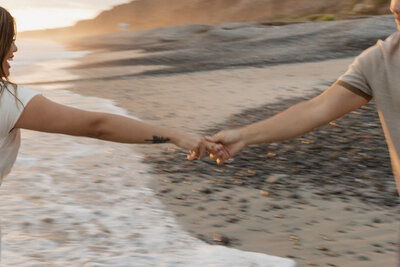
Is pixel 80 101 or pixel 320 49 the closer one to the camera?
pixel 80 101

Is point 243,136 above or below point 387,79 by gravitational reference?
below

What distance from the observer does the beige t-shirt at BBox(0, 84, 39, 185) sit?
2.44m

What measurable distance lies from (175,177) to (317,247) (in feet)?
9.12

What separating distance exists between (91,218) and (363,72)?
171 inches

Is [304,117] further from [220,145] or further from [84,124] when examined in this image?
[84,124]

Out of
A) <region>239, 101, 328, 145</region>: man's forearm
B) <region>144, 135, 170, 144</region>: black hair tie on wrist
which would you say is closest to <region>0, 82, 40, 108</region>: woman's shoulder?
<region>144, 135, 170, 144</region>: black hair tie on wrist

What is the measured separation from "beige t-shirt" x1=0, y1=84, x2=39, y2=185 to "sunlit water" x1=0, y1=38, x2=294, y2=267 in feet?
8.48

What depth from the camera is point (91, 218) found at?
609 cm

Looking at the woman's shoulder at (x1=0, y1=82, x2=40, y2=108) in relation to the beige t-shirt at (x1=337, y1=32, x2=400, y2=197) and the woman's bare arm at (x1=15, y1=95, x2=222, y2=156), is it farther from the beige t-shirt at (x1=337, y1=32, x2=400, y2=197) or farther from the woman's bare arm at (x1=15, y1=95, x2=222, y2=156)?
the beige t-shirt at (x1=337, y1=32, x2=400, y2=197)

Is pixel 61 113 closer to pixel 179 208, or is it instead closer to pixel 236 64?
pixel 179 208

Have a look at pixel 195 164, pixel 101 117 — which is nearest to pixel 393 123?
pixel 101 117

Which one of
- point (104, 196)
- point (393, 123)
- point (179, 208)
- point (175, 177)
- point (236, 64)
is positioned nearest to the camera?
point (393, 123)

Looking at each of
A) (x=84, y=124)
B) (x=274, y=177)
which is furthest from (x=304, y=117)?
(x=274, y=177)

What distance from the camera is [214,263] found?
497 centimetres
